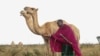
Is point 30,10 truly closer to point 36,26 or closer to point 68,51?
point 36,26

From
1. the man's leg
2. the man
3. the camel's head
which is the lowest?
the man's leg

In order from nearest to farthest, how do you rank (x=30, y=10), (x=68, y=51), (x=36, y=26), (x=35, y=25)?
(x=68, y=51), (x=30, y=10), (x=35, y=25), (x=36, y=26)

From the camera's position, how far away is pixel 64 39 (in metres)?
10.1

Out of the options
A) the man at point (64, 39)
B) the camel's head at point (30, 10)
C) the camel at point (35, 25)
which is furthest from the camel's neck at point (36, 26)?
the man at point (64, 39)

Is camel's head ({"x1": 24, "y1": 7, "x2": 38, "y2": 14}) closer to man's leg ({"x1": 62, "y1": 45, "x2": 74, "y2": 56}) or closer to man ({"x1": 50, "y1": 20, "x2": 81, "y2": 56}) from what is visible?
man ({"x1": 50, "y1": 20, "x2": 81, "y2": 56})

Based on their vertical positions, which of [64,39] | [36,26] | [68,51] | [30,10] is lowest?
[68,51]

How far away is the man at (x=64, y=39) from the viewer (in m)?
9.98

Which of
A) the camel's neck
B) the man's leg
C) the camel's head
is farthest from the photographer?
the camel's neck

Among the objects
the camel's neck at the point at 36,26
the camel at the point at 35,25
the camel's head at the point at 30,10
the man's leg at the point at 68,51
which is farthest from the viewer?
the camel's neck at the point at 36,26

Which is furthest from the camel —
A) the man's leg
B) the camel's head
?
the man's leg

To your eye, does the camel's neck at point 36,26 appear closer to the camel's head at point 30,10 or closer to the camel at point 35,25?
the camel at point 35,25

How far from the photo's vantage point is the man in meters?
9.98

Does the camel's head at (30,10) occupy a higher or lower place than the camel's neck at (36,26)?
higher

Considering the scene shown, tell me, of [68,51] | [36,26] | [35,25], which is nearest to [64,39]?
[68,51]
